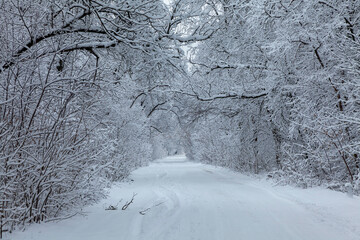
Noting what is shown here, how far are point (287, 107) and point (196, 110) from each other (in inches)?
176

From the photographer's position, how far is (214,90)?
13.0 meters

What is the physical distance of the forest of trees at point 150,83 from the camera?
433 centimetres

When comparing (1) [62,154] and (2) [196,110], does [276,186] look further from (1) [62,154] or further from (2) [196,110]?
(1) [62,154]

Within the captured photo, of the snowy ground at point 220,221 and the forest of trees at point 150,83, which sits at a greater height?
the forest of trees at point 150,83

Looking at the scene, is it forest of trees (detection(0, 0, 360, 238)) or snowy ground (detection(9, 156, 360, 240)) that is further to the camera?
snowy ground (detection(9, 156, 360, 240))

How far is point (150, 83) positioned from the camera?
6879mm

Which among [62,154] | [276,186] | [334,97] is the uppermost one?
[334,97]

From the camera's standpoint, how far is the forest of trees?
433cm

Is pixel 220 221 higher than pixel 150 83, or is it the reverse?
pixel 150 83

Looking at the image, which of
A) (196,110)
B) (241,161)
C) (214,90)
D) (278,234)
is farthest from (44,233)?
(241,161)

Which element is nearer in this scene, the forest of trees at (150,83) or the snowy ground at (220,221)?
the forest of trees at (150,83)

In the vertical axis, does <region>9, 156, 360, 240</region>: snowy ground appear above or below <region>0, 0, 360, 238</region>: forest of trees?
below

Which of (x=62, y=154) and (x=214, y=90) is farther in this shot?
(x=214, y=90)

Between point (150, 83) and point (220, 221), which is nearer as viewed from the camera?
point (220, 221)
